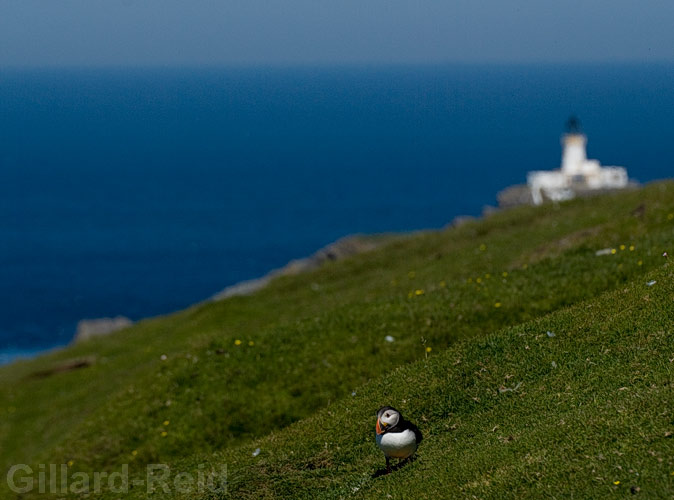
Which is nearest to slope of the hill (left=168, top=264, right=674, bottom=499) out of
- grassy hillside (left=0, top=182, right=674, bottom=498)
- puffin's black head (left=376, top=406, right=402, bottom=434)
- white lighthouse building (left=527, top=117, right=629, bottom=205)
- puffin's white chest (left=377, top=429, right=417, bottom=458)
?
grassy hillside (left=0, top=182, right=674, bottom=498)

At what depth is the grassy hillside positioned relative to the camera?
13.8 meters

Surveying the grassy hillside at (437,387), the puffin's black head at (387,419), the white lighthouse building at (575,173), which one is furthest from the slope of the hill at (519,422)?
the white lighthouse building at (575,173)

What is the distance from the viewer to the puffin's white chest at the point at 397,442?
14.3m

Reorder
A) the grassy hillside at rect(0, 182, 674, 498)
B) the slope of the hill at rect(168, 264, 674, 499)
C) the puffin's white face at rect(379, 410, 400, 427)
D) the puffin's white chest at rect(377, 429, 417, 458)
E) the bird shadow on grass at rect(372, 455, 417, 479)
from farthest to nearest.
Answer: the bird shadow on grass at rect(372, 455, 417, 479) < the puffin's white chest at rect(377, 429, 417, 458) < the puffin's white face at rect(379, 410, 400, 427) < the grassy hillside at rect(0, 182, 674, 498) < the slope of the hill at rect(168, 264, 674, 499)

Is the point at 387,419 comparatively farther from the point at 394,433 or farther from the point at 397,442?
the point at 397,442

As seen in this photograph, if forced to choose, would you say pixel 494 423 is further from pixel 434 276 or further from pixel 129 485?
pixel 434 276

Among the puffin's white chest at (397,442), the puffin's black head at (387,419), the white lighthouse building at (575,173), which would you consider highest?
the puffin's black head at (387,419)

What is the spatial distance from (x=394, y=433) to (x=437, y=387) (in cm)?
428

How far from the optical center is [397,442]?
47.2ft

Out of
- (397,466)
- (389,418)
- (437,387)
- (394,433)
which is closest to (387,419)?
(389,418)

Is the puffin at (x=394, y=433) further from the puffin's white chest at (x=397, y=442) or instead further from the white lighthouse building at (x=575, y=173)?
the white lighthouse building at (x=575, y=173)

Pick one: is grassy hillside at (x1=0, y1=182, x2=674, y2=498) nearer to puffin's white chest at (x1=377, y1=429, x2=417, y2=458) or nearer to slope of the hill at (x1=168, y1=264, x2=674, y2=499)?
slope of the hill at (x1=168, y1=264, x2=674, y2=499)

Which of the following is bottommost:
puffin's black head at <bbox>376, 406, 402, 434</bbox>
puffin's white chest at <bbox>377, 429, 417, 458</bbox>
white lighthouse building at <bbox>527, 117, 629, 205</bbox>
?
white lighthouse building at <bbox>527, 117, 629, 205</bbox>

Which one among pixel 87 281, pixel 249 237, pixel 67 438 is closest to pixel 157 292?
pixel 87 281
